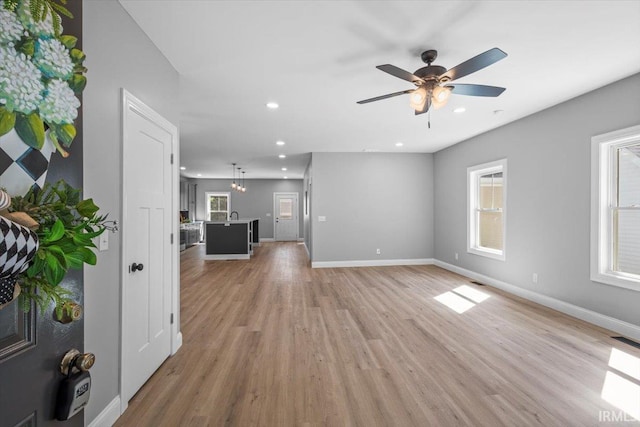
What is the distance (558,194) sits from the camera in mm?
3559

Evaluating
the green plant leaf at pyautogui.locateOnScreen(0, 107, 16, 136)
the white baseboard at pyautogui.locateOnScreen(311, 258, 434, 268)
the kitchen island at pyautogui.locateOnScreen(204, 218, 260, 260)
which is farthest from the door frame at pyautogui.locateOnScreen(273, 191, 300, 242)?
the green plant leaf at pyautogui.locateOnScreen(0, 107, 16, 136)

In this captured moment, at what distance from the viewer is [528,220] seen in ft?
13.1

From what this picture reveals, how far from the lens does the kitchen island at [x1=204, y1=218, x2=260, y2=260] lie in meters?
7.52

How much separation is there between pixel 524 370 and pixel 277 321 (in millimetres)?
2394

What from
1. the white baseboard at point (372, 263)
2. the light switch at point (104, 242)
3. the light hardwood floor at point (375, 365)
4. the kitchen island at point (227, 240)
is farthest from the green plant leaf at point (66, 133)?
the kitchen island at point (227, 240)

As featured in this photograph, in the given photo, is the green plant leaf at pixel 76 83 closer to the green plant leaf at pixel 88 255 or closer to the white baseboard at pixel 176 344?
the green plant leaf at pixel 88 255

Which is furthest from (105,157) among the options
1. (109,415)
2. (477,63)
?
(477,63)

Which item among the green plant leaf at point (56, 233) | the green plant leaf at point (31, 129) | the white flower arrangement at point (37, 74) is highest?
the white flower arrangement at point (37, 74)

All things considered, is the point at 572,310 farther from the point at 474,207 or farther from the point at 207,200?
the point at 207,200

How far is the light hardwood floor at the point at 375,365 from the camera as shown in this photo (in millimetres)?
1759

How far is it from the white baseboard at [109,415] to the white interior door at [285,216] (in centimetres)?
992

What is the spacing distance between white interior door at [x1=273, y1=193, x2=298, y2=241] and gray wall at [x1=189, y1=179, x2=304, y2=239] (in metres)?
0.18

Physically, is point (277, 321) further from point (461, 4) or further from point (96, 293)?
point (461, 4)

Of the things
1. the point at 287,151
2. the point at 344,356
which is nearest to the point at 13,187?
the point at 344,356
